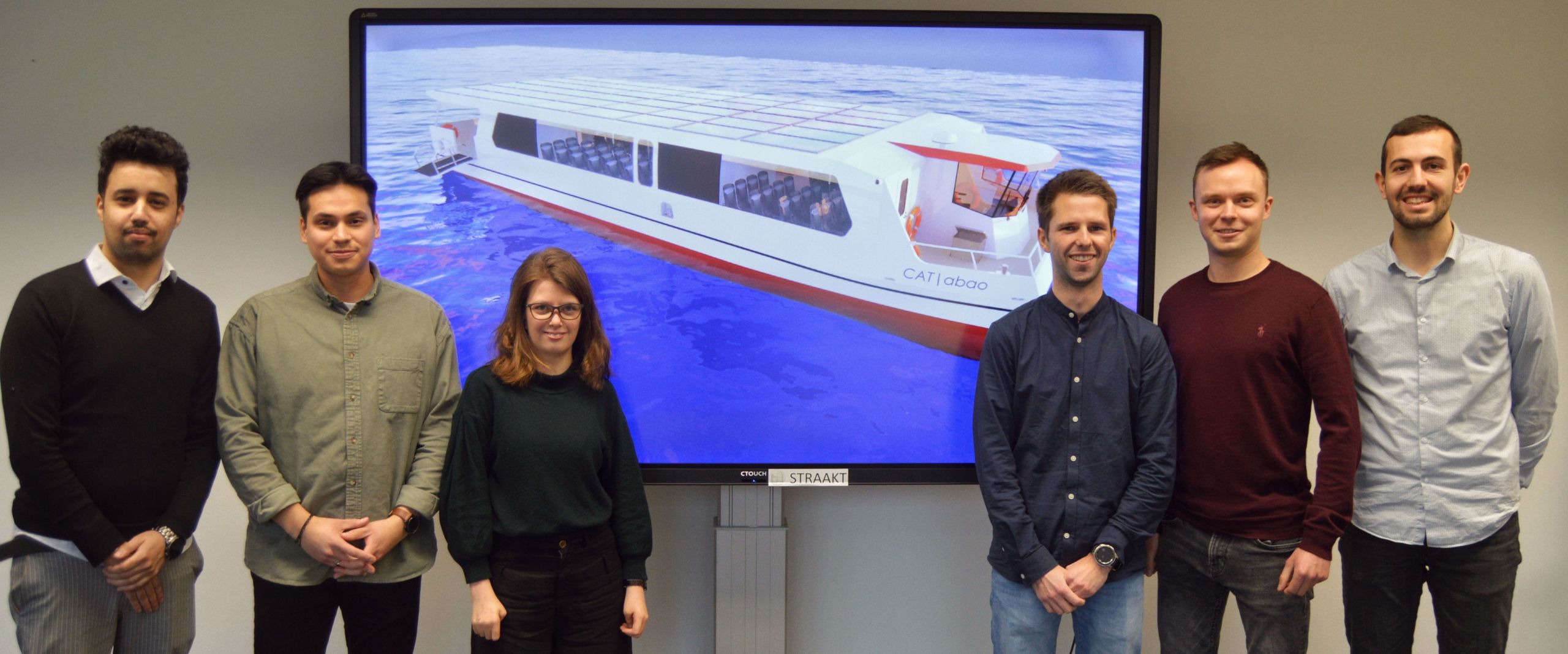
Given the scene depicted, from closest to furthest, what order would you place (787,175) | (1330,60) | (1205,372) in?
(1205,372) < (787,175) < (1330,60)

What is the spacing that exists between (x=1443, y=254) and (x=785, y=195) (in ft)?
5.36

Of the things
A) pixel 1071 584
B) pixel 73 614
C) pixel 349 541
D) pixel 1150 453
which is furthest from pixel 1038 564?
pixel 73 614

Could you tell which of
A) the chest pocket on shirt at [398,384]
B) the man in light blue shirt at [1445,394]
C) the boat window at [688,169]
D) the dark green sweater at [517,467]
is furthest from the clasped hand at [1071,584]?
the chest pocket on shirt at [398,384]

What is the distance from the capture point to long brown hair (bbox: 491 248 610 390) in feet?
6.07

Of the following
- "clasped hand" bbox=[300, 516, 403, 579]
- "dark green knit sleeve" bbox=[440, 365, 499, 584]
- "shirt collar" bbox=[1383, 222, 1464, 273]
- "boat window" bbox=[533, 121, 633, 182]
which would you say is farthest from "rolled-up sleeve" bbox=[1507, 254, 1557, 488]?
"clasped hand" bbox=[300, 516, 403, 579]

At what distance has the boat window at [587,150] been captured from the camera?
245 centimetres

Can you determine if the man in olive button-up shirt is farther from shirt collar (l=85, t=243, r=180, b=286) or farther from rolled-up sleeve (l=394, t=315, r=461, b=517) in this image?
shirt collar (l=85, t=243, r=180, b=286)

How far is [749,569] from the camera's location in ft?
8.54

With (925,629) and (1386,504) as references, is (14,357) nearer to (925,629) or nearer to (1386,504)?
(925,629)

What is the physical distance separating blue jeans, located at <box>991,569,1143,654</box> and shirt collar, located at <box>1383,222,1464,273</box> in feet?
3.14

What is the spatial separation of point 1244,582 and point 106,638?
2.49m

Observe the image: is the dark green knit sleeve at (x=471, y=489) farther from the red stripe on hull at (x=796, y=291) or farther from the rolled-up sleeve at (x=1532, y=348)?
the rolled-up sleeve at (x=1532, y=348)

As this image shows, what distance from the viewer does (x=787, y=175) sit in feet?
7.97

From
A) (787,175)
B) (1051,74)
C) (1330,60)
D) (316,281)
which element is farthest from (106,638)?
(1330,60)
